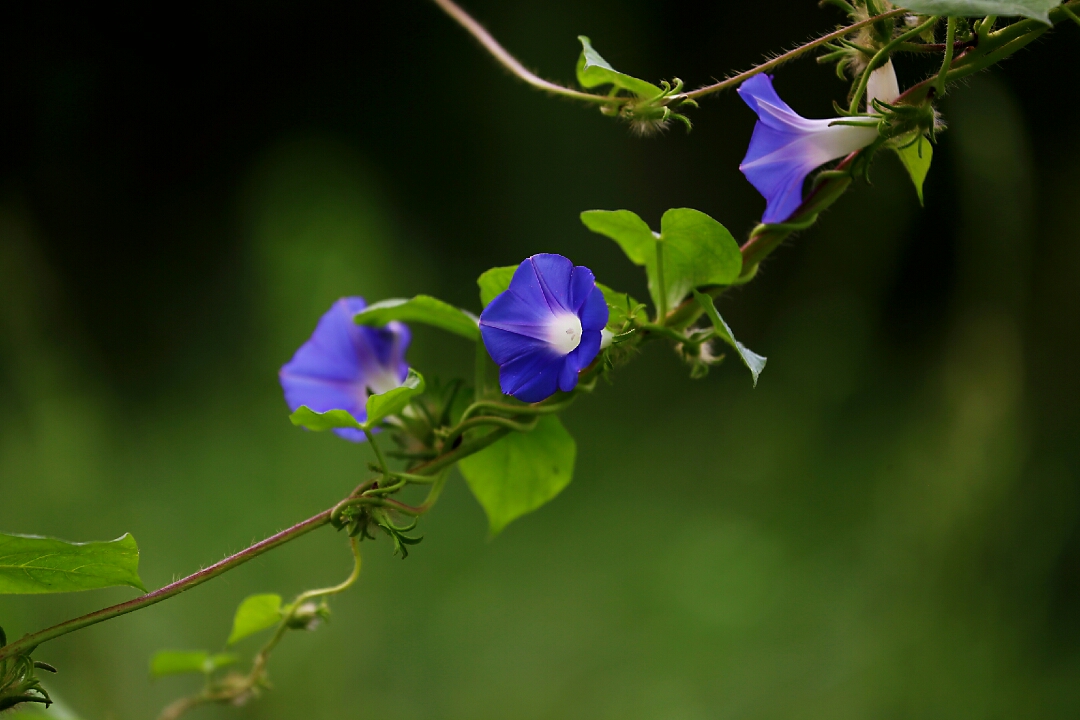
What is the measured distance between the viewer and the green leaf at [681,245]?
0.26 m

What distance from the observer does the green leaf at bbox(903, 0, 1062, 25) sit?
0.20 meters

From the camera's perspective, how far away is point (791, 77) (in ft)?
4.46

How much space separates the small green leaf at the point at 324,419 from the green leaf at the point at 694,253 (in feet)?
0.35

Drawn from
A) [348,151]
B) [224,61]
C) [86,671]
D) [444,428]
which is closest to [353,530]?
[444,428]

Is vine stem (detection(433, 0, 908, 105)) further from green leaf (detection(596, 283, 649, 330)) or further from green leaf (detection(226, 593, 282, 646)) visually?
green leaf (detection(226, 593, 282, 646))

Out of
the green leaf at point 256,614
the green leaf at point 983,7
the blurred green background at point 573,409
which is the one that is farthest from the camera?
the blurred green background at point 573,409

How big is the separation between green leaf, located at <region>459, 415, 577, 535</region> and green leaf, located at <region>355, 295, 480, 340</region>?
1.7 inches

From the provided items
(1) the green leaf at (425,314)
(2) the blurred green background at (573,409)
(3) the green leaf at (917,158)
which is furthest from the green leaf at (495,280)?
(2) the blurred green background at (573,409)

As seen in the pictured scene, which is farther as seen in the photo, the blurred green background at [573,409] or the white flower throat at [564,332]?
the blurred green background at [573,409]

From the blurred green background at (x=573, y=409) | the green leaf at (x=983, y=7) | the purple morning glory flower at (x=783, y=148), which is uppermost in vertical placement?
the green leaf at (x=983, y=7)

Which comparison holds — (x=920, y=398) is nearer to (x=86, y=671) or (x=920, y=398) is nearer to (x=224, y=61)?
(x=86, y=671)

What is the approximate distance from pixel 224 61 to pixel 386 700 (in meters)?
1.13

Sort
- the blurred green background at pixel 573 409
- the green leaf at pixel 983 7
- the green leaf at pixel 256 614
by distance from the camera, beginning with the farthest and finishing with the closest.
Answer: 1. the blurred green background at pixel 573 409
2. the green leaf at pixel 256 614
3. the green leaf at pixel 983 7

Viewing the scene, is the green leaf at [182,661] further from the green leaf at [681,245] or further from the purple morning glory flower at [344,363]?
the green leaf at [681,245]
